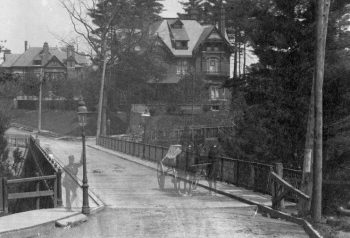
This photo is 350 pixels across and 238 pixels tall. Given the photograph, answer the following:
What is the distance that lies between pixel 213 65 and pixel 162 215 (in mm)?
64732

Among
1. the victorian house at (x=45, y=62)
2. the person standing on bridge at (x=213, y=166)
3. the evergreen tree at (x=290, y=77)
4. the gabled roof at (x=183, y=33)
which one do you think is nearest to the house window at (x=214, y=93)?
the gabled roof at (x=183, y=33)

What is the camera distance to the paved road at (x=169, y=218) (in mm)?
12906

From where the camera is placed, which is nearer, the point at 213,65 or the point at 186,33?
the point at 213,65

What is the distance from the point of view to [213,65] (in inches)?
3105

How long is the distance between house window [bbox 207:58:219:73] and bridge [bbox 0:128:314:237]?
A: 55.9 m

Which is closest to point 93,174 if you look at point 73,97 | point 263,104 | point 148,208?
point 263,104

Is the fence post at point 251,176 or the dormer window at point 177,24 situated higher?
the dormer window at point 177,24

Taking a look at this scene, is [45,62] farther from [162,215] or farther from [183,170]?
[162,215]

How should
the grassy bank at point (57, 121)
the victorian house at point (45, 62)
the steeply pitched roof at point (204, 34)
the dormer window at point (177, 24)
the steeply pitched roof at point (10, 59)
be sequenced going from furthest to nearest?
the steeply pitched roof at point (10, 59) < the victorian house at point (45, 62) < the dormer window at point (177, 24) < the steeply pitched roof at point (204, 34) < the grassy bank at point (57, 121)

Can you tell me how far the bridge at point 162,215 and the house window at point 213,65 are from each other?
55877mm

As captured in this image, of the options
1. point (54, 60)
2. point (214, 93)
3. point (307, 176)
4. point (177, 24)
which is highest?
point (177, 24)

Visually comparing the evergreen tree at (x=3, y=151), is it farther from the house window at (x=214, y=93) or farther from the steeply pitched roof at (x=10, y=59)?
the steeply pitched roof at (x=10, y=59)

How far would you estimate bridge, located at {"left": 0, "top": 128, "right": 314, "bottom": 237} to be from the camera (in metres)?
12.9

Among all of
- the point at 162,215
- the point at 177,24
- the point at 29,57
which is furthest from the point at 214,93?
the point at 162,215
